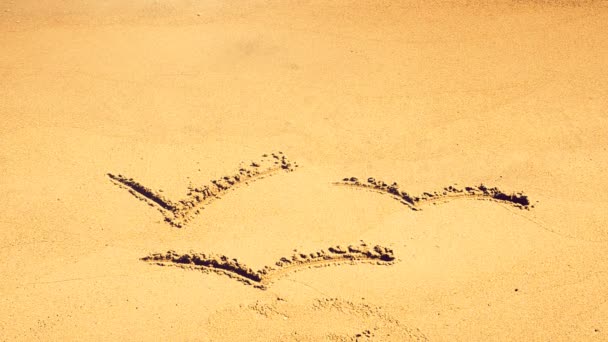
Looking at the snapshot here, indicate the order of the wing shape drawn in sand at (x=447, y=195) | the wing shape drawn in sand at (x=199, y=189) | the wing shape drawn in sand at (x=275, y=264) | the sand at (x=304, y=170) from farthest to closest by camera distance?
1. the wing shape drawn in sand at (x=447, y=195)
2. the wing shape drawn in sand at (x=199, y=189)
3. the wing shape drawn in sand at (x=275, y=264)
4. the sand at (x=304, y=170)

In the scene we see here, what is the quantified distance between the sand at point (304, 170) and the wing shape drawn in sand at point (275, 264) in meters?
0.01

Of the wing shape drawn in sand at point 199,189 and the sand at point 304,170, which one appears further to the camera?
the wing shape drawn in sand at point 199,189

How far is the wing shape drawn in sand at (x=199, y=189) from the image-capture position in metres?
3.65

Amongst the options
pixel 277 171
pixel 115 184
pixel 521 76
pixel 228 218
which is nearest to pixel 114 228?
pixel 115 184

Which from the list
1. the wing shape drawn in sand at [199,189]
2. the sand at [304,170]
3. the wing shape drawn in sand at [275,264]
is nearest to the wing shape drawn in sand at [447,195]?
the sand at [304,170]

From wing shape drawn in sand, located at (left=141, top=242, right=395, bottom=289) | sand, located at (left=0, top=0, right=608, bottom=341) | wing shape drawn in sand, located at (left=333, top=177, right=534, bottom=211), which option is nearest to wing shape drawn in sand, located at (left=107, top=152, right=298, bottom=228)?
sand, located at (left=0, top=0, right=608, bottom=341)

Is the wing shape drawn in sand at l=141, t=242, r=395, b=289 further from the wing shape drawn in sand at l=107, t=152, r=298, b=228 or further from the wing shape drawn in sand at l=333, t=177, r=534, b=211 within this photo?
the wing shape drawn in sand at l=333, t=177, r=534, b=211

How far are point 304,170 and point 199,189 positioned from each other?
27.1 inches

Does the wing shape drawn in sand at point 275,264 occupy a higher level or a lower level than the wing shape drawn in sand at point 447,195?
lower

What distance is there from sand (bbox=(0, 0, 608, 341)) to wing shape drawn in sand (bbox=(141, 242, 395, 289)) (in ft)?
0.04

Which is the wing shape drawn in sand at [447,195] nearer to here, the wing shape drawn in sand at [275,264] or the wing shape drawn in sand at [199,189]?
the wing shape drawn in sand at [275,264]

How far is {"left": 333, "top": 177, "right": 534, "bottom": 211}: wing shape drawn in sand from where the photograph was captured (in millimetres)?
3766

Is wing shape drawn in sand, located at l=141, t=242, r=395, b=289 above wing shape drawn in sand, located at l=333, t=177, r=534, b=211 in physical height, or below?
below

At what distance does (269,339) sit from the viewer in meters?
3.13
